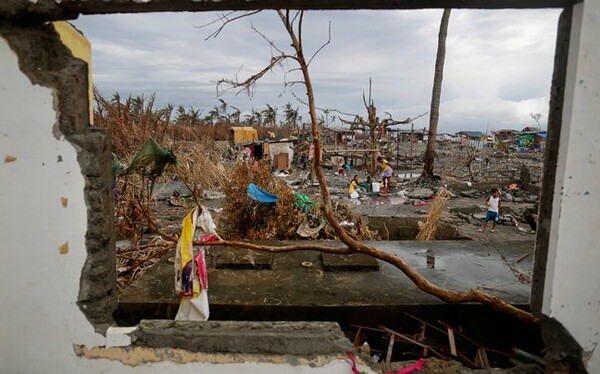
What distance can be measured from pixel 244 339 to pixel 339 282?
225 cm

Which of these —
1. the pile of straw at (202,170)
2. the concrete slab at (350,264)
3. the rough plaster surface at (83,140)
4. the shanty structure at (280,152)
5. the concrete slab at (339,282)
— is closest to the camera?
the rough plaster surface at (83,140)

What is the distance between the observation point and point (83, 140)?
7.35 ft

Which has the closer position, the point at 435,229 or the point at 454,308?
the point at 454,308

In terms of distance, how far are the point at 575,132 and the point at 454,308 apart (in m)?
2.42

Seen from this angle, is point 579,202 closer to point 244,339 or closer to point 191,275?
point 244,339

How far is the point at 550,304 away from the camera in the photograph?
6.95 feet

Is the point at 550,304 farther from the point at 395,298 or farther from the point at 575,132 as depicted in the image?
the point at 395,298

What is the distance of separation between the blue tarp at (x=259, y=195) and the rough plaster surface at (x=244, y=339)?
4.93 metres

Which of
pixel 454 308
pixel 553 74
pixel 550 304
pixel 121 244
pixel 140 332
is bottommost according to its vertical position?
pixel 121 244

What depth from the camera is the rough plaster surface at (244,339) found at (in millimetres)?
2373

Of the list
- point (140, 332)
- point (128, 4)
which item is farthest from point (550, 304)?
point (128, 4)

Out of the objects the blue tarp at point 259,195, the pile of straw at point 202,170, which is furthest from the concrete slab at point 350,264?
the pile of straw at point 202,170

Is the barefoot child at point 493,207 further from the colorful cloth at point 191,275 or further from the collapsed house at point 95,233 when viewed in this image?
the colorful cloth at point 191,275

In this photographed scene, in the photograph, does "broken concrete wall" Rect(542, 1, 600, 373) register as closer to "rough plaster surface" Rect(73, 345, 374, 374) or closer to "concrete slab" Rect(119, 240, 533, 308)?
"rough plaster surface" Rect(73, 345, 374, 374)
